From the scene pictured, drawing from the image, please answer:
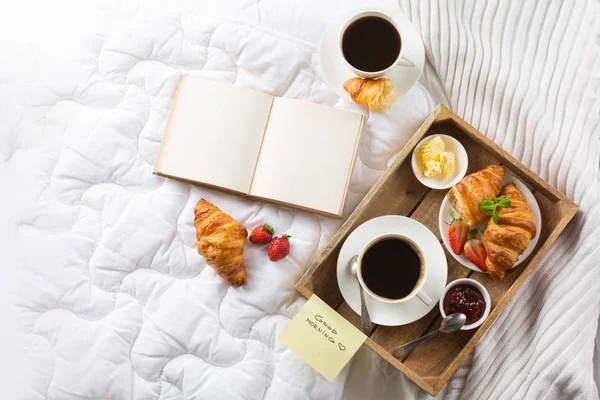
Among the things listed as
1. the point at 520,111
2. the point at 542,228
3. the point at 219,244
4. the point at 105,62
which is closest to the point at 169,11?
the point at 105,62

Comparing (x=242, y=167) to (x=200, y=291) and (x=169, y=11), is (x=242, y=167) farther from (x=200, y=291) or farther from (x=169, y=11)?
(x=169, y=11)

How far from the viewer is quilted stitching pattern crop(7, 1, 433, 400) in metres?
1.15

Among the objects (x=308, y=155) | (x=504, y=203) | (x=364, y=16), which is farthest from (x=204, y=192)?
(x=504, y=203)

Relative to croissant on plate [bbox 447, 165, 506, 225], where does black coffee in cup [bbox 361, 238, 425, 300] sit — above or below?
below

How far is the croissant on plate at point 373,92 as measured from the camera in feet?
3.73

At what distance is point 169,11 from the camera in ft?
4.15

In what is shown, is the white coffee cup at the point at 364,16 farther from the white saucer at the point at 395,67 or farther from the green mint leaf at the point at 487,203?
the green mint leaf at the point at 487,203

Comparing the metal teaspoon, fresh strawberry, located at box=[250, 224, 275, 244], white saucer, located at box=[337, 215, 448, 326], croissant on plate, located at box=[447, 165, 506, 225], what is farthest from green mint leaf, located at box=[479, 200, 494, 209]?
fresh strawberry, located at box=[250, 224, 275, 244]

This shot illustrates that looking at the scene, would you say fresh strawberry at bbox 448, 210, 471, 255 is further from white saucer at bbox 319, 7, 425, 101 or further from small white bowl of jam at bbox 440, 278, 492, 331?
white saucer at bbox 319, 7, 425, 101

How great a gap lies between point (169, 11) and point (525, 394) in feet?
3.83

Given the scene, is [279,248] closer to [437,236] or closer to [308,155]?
[308,155]

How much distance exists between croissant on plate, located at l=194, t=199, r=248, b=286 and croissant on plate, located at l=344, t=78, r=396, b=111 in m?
0.38

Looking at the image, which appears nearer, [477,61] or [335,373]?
[335,373]

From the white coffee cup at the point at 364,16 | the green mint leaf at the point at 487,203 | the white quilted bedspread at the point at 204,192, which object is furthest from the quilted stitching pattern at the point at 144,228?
the green mint leaf at the point at 487,203
